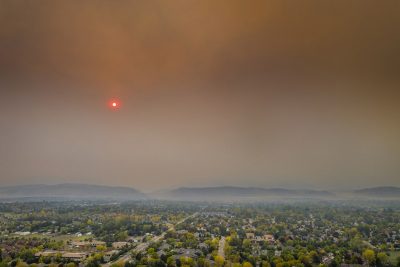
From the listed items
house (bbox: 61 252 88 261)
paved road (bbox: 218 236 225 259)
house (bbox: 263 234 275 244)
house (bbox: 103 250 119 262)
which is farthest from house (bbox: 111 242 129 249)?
house (bbox: 263 234 275 244)

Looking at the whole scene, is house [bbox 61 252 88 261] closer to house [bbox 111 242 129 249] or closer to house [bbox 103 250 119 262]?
house [bbox 103 250 119 262]

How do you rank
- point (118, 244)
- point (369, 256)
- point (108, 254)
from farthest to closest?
point (118, 244) → point (108, 254) → point (369, 256)

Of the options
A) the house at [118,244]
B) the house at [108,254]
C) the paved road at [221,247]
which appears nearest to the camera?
the house at [108,254]

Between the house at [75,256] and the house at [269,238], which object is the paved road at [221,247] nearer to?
the house at [269,238]

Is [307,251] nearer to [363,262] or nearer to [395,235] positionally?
[363,262]

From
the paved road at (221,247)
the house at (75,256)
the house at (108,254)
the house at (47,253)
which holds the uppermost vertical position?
the paved road at (221,247)

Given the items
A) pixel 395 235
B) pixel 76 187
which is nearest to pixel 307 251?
pixel 395 235

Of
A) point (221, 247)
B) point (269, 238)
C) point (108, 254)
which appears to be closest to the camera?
point (108, 254)

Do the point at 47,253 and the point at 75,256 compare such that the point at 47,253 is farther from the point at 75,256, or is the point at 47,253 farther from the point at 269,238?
the point at 269,238

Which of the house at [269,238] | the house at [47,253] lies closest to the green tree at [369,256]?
the house at [269,238]

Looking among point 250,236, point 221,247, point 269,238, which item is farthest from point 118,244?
point 269,238

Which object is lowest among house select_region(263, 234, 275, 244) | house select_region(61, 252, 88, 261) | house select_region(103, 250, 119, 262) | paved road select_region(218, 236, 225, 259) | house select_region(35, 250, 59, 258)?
house select_region(103, 250, 119, 262)
